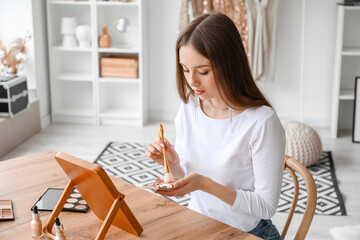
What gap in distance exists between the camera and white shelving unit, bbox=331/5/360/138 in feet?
14.3

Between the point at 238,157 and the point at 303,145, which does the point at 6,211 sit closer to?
the point at 238,157

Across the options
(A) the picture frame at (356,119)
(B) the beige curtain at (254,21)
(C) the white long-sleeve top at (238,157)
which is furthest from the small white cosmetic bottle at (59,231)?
(A) the picture frame at (356,119)

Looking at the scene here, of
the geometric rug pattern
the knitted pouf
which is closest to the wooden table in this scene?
the geometric rug pattern

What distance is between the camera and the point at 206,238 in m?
1.37

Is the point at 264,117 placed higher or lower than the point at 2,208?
higher

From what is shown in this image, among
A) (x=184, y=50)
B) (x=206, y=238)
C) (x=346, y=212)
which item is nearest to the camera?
(x=206, y=238)

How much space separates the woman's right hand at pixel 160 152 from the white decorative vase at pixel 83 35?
3.32 meters

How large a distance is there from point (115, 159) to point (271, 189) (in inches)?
102

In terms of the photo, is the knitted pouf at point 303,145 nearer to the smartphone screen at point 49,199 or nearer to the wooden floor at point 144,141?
the wooden floor at point 144,141

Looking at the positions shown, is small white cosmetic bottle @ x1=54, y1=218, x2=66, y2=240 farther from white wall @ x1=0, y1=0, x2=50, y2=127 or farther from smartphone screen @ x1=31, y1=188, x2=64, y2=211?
white wall @ x1=0, y1=0, x2=50, y2=127

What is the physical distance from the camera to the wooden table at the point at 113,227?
1.40 m

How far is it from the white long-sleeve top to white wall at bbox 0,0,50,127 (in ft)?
10.5

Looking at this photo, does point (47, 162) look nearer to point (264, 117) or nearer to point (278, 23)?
point (264, 117)

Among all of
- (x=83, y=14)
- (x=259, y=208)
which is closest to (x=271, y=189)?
(x=259, y=208)
